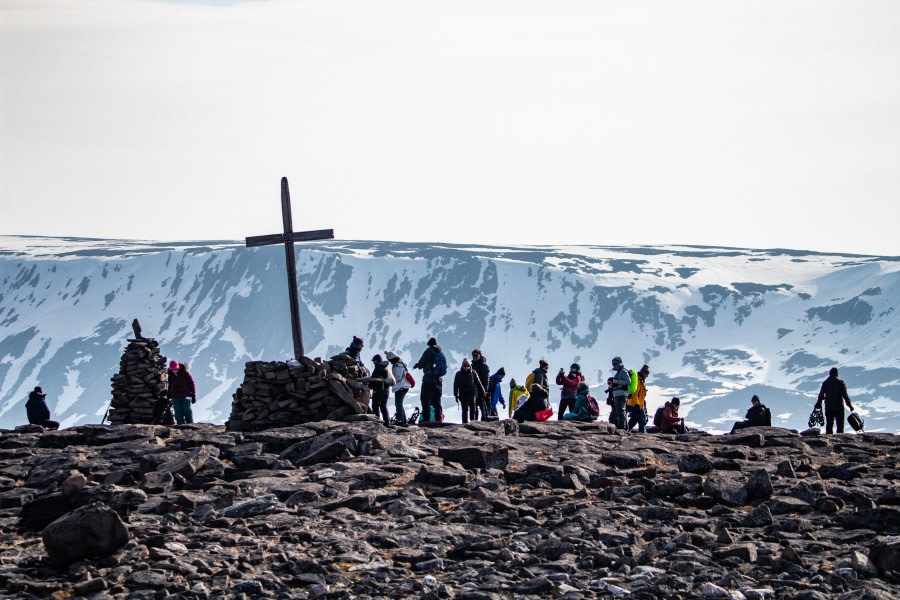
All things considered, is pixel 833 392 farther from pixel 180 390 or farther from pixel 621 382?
pixel 180 390

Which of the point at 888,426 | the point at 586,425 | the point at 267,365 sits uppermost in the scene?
the point at 267,365

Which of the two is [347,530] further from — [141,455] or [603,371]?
[603,371]

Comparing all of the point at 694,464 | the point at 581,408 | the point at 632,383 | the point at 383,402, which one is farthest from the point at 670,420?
the point at 694,464

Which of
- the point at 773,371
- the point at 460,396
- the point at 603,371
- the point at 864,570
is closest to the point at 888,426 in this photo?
the point at 773,371

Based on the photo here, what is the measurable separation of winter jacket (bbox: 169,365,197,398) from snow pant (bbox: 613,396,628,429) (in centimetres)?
1008

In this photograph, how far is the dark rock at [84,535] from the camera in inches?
547

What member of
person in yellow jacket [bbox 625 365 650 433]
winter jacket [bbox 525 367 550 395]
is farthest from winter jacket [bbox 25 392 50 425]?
person in yellow jacket [bbox 625 365 650 433]

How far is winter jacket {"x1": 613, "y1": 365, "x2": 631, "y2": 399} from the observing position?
28062mm

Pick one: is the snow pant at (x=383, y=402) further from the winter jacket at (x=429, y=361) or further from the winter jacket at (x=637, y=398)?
the winter jacket at (x=637, y=398)

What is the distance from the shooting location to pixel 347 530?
15.9m

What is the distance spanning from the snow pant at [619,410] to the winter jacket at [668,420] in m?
1.16

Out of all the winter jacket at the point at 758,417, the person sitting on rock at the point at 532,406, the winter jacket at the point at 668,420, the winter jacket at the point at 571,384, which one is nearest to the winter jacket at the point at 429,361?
the person sitting on rock at the point at 532,406

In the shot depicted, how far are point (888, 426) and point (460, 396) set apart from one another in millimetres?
155211

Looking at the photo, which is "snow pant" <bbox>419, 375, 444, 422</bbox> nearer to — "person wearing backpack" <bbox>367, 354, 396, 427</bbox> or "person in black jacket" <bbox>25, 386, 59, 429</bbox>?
"person wearing backpack" <bbox>367, 354, 396, 427</bbox>
